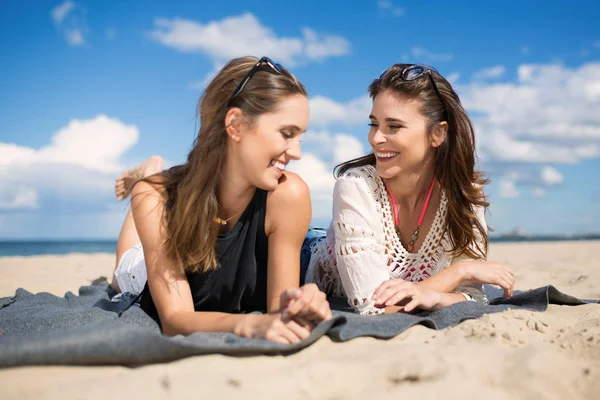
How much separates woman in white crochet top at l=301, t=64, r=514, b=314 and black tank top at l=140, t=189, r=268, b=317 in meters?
0.57

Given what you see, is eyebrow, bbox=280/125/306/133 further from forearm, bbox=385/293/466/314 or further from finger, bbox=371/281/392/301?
forearm, bbox=385/293/466/314

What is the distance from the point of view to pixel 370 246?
3.57 meters

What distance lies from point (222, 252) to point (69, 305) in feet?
6.45

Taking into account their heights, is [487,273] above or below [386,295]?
above

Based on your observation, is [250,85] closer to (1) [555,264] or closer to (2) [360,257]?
(2) [360,257]

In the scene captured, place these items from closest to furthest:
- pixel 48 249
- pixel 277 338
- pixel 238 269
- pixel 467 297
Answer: pixel 277 338 → pixel 238 269 → pixel 467 297 → pixel 48 249

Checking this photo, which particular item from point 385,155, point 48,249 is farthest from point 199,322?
point 48,249

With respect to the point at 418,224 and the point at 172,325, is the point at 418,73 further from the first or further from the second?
the point at 172,325

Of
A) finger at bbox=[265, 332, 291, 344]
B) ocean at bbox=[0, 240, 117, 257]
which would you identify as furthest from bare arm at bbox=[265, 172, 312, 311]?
ocean at bbox=[0, 240, 117, 257]

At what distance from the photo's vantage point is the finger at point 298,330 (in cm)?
263

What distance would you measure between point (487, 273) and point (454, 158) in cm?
92

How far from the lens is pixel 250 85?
3180 millimetres

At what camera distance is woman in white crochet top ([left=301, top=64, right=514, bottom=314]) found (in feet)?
11.8

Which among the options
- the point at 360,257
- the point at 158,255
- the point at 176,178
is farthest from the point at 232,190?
the point at 360,257
